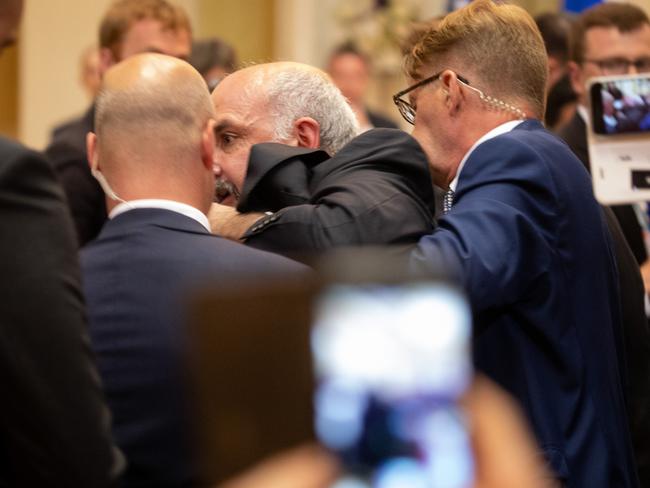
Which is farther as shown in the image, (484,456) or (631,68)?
(631,68)

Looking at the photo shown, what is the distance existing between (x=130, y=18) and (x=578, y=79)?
1515mm

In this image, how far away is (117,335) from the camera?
1.81 meters

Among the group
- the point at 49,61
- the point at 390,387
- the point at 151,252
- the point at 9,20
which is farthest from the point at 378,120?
the point at 390,387

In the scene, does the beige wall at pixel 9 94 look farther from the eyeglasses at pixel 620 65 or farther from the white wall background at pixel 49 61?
the eyeglasses at pixel 620 65

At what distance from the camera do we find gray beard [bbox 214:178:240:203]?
2.67 metres

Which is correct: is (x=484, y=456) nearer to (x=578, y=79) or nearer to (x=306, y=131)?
(x=306, y=131)

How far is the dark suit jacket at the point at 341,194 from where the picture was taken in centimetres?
218

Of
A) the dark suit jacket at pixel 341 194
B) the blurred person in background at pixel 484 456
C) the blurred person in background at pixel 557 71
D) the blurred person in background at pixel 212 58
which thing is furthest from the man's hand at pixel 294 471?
the blurred person in background at pixel 212 58

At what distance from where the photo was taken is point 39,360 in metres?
1.51

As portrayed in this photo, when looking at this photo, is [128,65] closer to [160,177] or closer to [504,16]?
[160,177]

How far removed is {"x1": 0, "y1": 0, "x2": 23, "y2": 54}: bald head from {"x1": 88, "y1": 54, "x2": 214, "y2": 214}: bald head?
0.94ft

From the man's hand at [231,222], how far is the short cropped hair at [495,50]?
20.6 inches

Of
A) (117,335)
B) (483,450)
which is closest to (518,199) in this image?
(117,335)

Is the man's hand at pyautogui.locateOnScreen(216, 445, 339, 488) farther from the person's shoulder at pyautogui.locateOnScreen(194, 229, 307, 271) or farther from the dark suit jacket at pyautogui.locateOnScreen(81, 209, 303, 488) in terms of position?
the person's shoulder at pyautogui.locateOnScreen(194, 229, 307, 271)
